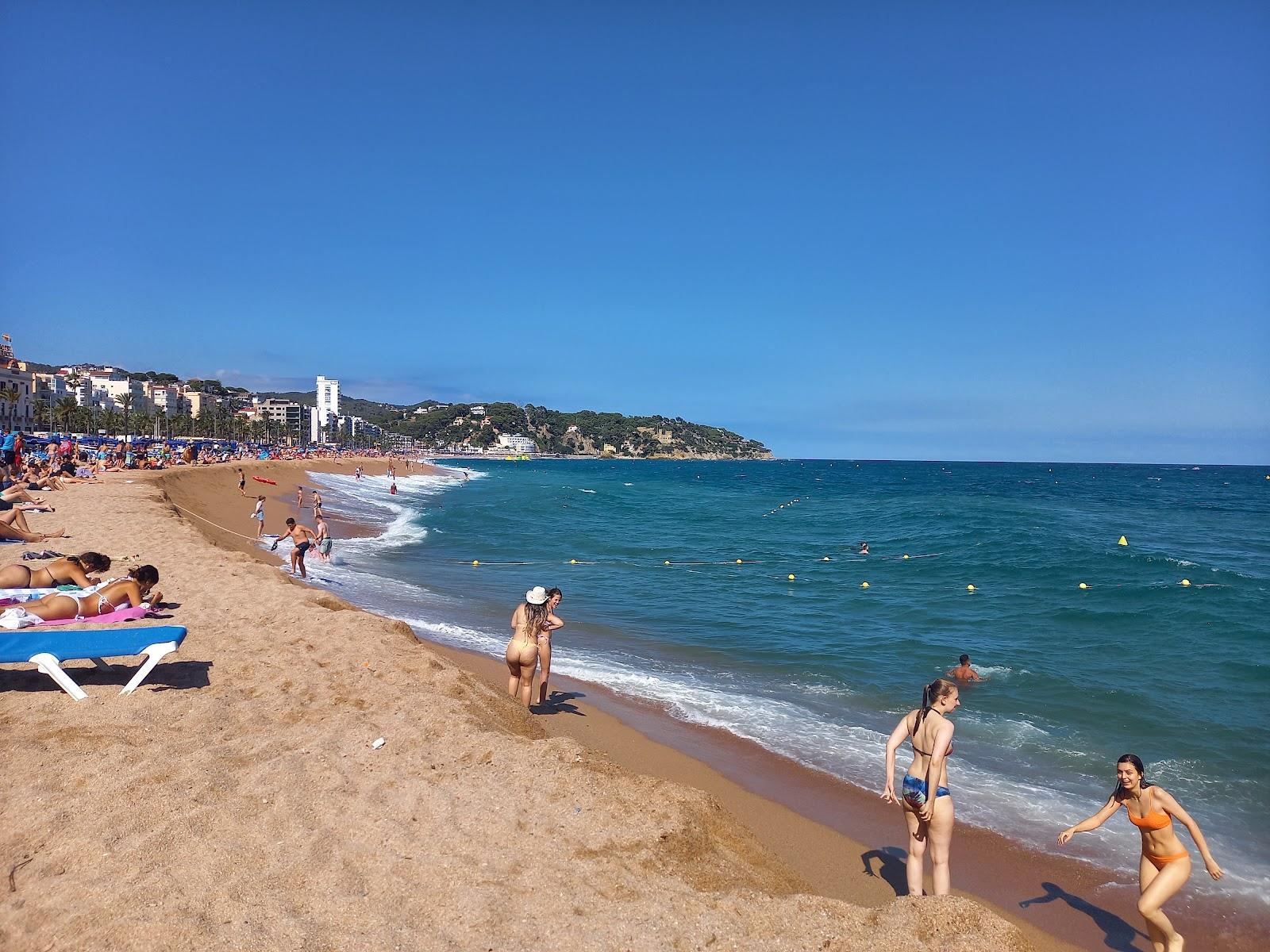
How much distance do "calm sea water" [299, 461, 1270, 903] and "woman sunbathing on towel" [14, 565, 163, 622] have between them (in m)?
4.29

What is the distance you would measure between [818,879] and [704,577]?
15.2 metres

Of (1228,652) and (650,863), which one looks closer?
(650,863)

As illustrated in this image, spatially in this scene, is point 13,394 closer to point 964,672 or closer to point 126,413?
point 126,413

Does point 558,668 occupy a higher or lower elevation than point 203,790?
lower


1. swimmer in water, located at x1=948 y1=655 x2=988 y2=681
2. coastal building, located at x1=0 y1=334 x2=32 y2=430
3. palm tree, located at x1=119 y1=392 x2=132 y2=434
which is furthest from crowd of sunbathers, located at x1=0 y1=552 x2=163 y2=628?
palm tree, located at x1=119 y1=392 x2=132 y2=434

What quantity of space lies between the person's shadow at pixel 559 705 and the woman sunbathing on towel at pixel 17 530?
9737 mm

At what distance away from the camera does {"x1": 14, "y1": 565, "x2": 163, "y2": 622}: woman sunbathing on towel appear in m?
7.68

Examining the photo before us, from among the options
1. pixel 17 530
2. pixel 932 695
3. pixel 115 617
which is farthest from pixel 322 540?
pixel 932 695

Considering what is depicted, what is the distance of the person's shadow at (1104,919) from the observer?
4.96m

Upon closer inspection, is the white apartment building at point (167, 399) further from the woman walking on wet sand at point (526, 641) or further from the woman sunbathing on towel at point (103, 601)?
the woman walking on wet sand at point (526, 641)

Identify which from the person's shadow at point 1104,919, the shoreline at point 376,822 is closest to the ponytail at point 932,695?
the shoreline at point 376,822

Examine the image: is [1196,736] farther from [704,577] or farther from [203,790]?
[704,577]

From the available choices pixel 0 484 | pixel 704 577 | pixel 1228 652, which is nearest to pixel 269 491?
pixel 0 484

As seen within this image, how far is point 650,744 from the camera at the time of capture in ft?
25.5
